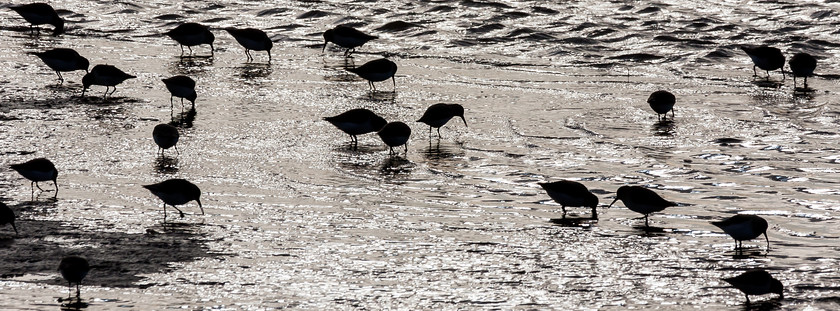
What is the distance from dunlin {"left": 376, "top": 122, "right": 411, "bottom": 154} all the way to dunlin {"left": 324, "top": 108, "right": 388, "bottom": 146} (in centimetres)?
72

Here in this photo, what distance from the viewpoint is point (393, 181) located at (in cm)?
1623

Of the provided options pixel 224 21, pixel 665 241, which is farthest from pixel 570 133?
pixel 224 21

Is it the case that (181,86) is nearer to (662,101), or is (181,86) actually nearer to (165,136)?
(165,136)

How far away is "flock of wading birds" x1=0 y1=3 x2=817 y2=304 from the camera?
12742mm

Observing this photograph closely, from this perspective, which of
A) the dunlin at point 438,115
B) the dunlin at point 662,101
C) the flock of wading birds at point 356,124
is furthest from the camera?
the dunlin at point 662,101

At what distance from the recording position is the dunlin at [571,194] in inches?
559

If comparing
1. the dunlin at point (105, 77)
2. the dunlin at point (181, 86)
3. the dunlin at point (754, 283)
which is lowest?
the dunlin at point (754, 283)

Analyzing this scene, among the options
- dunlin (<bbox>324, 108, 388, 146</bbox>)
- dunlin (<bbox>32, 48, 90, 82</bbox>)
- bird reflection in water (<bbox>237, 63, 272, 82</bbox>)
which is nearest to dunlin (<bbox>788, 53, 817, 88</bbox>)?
dunlin (<bbox>324, 108, 388, 146</bbox>)

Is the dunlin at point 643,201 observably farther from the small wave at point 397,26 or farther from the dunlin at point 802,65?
the small wave at point 397,26

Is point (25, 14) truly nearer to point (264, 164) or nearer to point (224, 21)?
point (224, 21)

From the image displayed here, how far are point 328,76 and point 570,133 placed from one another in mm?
6849

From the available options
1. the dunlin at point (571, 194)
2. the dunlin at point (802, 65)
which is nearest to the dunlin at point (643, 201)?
the dunlin at point (571, 194)

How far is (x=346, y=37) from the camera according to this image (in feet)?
87.5

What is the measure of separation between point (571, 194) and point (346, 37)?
1333cm
